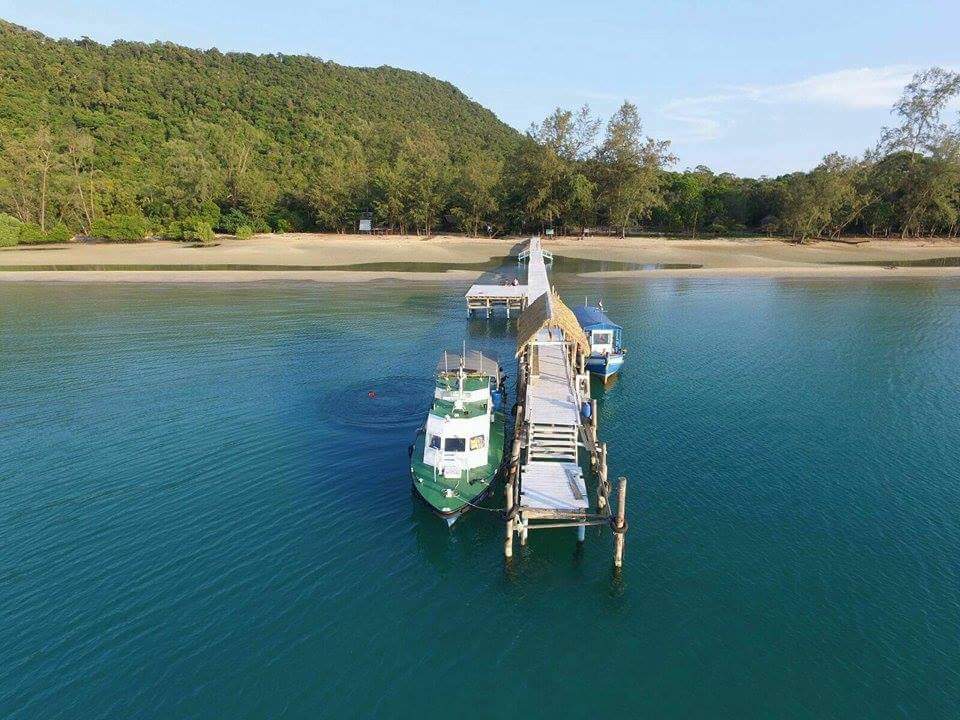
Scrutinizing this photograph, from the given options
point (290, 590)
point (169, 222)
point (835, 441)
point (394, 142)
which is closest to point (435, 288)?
point (835, 441)

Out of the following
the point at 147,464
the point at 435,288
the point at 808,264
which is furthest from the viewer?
the point at 808,264

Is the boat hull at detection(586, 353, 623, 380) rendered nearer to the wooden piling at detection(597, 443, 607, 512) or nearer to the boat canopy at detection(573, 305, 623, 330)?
the boat canopy at detection(573, 305, 623, 330)

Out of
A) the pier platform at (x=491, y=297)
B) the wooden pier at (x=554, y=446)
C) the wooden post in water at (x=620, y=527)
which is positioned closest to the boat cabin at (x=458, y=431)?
the wooden pier at (x=554, y=446)

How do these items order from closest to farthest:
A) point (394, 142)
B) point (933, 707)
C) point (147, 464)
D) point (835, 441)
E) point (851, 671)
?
point (933, 707), point (851, 671), point (147, 464), point (835, 441), point (394, 142)

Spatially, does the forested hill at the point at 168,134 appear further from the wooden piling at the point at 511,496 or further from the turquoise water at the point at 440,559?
the wooden piling at the point at 511,496

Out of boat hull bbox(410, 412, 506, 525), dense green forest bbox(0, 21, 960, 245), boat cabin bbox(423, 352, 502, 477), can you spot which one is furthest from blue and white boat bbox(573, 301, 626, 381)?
dense green forest bbox(0, 21, 960, 245)

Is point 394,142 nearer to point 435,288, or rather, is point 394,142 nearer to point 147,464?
point 435,288
